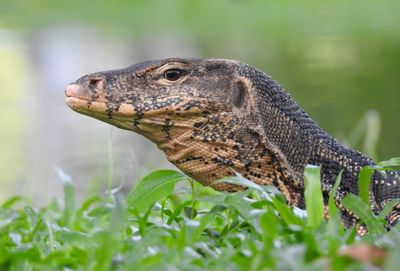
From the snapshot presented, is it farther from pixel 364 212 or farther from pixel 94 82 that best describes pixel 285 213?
pixel 94 82

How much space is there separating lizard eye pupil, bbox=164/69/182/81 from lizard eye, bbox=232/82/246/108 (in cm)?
26

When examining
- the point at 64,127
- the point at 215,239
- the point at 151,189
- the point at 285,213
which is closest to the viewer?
the point at 285,213

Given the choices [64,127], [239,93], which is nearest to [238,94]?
[239,93]

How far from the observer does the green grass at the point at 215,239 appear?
11.8ft

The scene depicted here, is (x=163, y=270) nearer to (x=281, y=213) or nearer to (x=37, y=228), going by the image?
(x=281, y=213)

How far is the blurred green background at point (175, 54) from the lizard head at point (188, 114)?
2.16 meters

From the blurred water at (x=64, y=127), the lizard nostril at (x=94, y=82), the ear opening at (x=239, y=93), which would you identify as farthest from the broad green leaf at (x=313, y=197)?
the blurred water at (x=64, y=127)

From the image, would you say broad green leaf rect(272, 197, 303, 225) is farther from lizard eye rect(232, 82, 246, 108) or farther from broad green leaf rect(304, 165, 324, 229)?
lizard eye rect(232, 82, 246, 108)

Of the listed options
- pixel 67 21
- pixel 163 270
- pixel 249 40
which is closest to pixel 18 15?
pixel 67 21

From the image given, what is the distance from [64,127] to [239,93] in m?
9.01

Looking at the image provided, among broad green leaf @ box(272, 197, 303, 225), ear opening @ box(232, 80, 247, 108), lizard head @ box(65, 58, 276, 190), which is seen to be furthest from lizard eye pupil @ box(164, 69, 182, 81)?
broad green leaf @ box(272, 197, 303, 225)

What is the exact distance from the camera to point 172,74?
530cm

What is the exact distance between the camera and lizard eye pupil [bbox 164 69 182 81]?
5.29m

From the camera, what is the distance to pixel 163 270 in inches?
137
